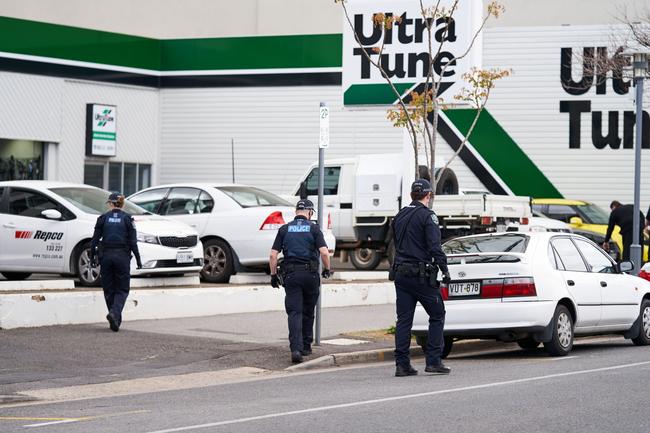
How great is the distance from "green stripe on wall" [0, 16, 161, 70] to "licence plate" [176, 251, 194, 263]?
16.8 m

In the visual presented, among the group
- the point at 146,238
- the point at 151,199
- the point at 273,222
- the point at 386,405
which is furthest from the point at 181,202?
the point at 386,405

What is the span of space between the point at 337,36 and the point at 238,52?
3282 millimetres

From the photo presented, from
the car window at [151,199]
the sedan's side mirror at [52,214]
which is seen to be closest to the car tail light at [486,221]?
the car window at [151,199]

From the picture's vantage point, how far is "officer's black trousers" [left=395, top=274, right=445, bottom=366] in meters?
12.7

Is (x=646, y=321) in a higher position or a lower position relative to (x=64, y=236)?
lower

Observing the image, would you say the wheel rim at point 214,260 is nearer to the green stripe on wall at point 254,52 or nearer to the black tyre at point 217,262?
the black tyre at point 217,262

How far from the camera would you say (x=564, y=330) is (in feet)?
47.1

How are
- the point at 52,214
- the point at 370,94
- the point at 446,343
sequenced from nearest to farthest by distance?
the point at 446,343
the point at 52,214
the point at 370,94

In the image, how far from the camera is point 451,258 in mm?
14352

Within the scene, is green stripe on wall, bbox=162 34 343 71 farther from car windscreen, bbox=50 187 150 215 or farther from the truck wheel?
car windscreen, bbox=50 187 150 215

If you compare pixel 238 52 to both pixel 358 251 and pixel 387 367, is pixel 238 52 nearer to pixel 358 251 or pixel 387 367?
pixel 358 251

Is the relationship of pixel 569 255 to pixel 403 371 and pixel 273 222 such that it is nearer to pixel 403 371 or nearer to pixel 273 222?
pixel 403 371

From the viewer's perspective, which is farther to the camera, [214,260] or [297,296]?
[214,260]

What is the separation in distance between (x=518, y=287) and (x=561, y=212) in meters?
16.4
